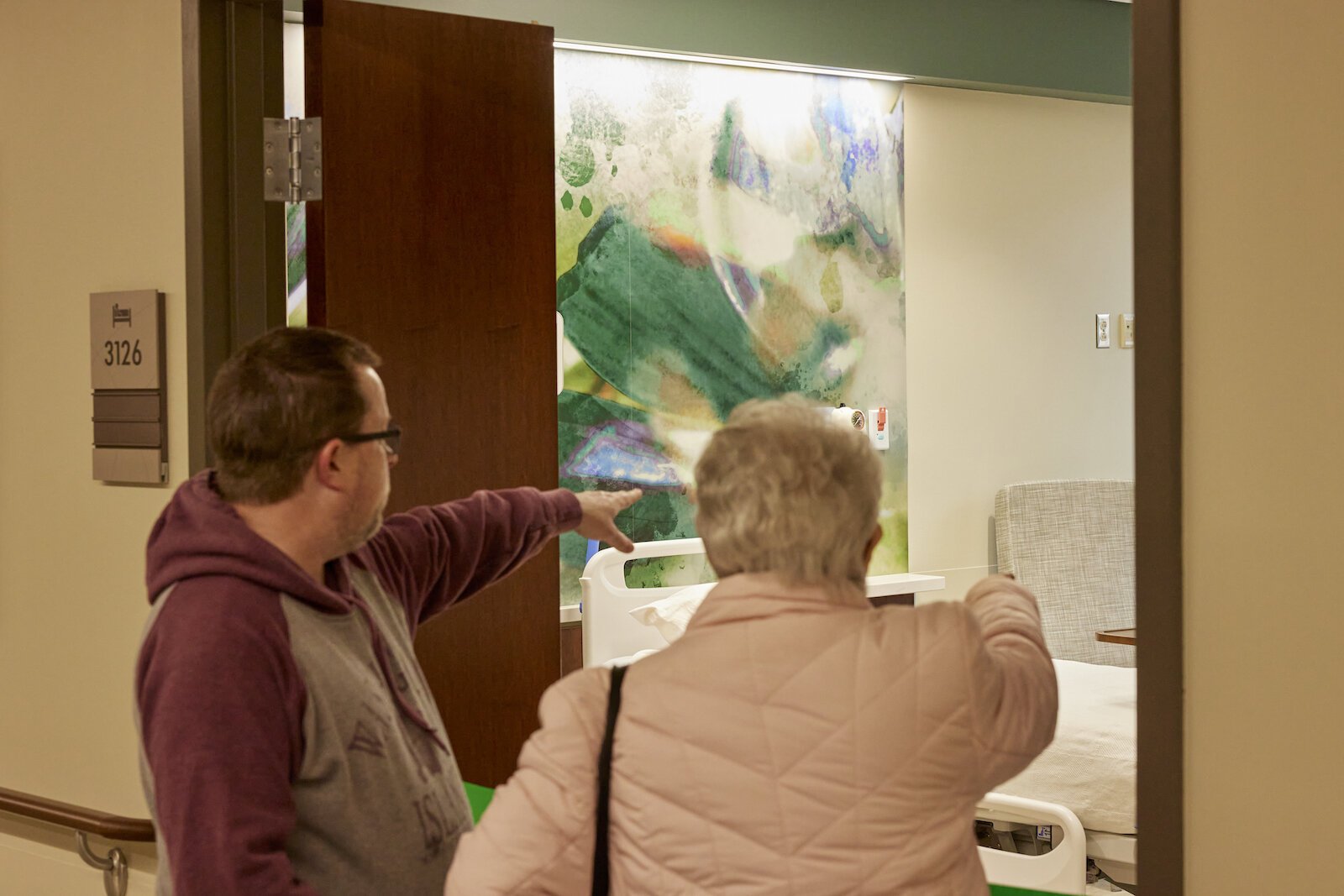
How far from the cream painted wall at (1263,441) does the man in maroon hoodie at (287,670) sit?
0.97 metres

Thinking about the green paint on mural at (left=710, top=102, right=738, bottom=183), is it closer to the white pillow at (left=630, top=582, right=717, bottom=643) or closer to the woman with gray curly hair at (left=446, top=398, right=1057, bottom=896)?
the white pillow at (left=630, top=582, right=717, bottom=643)

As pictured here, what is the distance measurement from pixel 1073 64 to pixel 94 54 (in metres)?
4.13

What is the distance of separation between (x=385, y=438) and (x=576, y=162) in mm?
3042

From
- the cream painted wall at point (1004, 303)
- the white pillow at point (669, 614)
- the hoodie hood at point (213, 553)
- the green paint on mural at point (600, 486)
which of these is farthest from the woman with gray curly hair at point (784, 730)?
the cream painted wall at point (1004, 303)

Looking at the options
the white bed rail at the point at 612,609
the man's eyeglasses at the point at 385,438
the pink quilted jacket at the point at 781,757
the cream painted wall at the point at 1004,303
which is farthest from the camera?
the cream painted wall at the point at 1004,303

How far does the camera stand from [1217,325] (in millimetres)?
1521

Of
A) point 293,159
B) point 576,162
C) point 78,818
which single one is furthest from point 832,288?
point 78,818

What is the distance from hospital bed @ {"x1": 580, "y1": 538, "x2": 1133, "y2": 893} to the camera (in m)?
2.93

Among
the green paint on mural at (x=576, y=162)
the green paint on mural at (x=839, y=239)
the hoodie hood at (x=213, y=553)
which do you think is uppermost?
the green paint on mural at (x=576, y=162)

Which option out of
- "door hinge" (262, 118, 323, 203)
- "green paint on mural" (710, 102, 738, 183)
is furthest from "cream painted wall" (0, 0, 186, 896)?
"green paint on mural" (710, 102, 738, 183)

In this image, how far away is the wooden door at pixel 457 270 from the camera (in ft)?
8.20

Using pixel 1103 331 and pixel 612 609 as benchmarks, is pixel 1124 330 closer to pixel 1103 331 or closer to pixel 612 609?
pixel 1103 331

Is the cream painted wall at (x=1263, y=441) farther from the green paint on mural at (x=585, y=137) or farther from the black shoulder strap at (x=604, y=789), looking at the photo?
the green paint on mural at (x=585, y=137)

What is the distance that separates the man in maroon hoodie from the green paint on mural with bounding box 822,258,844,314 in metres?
3.55
